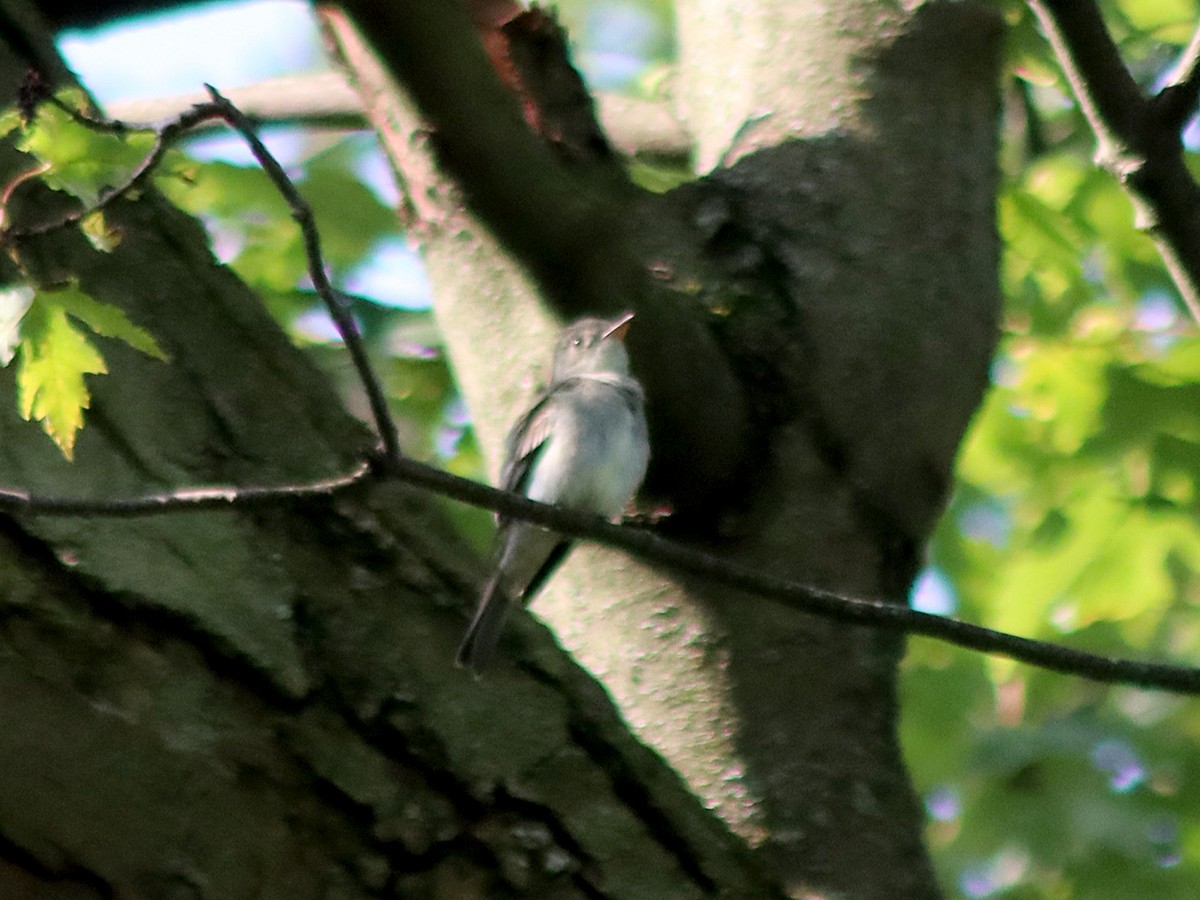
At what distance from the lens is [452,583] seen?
7.78 ft

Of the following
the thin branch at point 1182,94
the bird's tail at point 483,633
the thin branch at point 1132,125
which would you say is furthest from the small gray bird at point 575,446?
the thin branch at point 1182,94

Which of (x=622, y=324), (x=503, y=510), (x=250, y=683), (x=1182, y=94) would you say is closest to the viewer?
(x=503, y=510)

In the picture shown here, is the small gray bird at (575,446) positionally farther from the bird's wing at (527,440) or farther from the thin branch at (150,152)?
the thin branch at (150,152)

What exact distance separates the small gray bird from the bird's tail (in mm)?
387

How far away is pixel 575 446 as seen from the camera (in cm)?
399

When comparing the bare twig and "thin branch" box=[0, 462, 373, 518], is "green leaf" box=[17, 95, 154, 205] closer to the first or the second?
the bare twig

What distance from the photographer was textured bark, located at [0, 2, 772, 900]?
1.85 m

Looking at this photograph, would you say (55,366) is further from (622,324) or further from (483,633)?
(622,324)

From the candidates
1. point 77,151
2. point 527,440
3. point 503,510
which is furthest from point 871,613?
point 527,440

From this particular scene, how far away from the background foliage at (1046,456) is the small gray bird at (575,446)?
0.30 meters

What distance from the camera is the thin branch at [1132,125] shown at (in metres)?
2.46

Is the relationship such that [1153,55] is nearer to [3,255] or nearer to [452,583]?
[452,583]

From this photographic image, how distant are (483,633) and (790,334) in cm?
110

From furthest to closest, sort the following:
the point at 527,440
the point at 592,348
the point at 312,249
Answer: the point at 592,348 < the point at 527,440 < the point at 312,249
